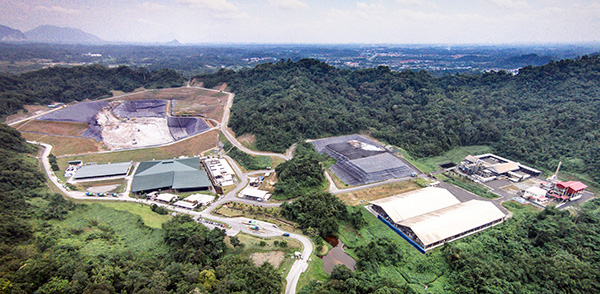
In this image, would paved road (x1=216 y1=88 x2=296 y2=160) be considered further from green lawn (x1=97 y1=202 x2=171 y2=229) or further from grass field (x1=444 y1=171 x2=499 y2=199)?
grass field (x1=444 y1=171 x2=499 y2=199)

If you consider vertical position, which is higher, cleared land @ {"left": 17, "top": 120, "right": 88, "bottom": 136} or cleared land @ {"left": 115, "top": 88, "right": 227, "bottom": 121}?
cleared land @ {"left": 115, "top": 88, "right": 227, "bottom": 121}

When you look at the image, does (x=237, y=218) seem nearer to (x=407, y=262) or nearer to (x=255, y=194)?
(x=255, y=194)

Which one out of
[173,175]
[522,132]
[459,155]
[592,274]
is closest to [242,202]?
[173,175]

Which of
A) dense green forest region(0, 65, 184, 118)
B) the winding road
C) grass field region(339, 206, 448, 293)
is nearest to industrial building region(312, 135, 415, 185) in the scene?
the winding road

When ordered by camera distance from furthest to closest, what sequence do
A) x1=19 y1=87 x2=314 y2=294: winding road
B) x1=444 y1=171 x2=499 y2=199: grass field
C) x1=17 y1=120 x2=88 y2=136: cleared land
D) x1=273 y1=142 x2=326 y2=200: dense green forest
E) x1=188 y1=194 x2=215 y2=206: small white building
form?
x1=17 y1=120 x2=88 y2=136: cleared land → x1=444 y1=171 x2=499 y2=199: grass field → x1=273 y1=142 x2=326 y2=200: dense green forest → x1=188 y1=194 x2=215 y2=206: small white building → x1=19 y1=87 x2=314 y2=294: winding road

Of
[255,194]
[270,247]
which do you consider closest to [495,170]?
[255,194]

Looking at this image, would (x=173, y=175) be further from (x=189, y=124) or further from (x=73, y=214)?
(x=189, y=124)

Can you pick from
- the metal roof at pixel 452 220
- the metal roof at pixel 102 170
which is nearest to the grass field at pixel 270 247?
the metal roof at pixel 452 220
